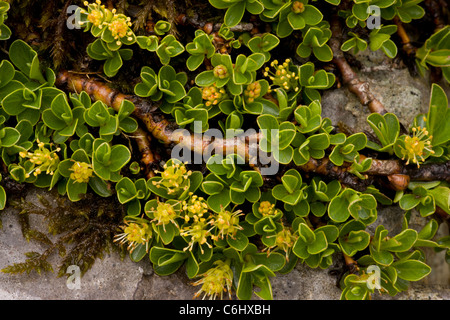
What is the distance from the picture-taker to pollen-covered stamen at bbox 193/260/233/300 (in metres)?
2.30

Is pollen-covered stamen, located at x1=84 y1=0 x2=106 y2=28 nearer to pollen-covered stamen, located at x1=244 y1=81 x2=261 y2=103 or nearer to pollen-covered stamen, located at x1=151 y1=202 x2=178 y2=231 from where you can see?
pollen-covered stamen, located at x1=244 y1=81 x2=261 y2=103

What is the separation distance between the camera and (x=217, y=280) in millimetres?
2311

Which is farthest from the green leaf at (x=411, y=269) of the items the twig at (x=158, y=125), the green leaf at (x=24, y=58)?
the green leaf at (x=24, y=58)

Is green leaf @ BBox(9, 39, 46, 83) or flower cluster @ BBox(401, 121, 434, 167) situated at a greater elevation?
green leaf @ BBox(9, 39, 46, 83)

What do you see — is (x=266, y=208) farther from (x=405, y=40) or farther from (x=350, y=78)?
(x=405, y=40)

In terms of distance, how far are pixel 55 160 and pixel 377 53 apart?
2.08 meters

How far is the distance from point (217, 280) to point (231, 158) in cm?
65

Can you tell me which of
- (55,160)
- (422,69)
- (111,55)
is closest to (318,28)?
(422,69)

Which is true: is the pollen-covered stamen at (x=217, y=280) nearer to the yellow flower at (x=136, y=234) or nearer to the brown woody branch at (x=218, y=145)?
the yellow flower at (x=136, y=234)

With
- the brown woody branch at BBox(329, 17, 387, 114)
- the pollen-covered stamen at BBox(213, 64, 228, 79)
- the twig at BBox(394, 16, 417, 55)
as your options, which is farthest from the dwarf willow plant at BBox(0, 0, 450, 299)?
the twig at BBox(394, 16, 417, 55)

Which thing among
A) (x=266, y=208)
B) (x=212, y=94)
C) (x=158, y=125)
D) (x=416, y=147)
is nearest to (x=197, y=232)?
(x=266, y=208)

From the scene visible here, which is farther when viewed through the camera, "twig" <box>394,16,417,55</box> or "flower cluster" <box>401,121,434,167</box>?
"twig" <box>394,16,417,55</box>

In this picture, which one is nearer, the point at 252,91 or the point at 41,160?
the point at 41,160

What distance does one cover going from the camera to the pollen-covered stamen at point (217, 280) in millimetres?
2305
